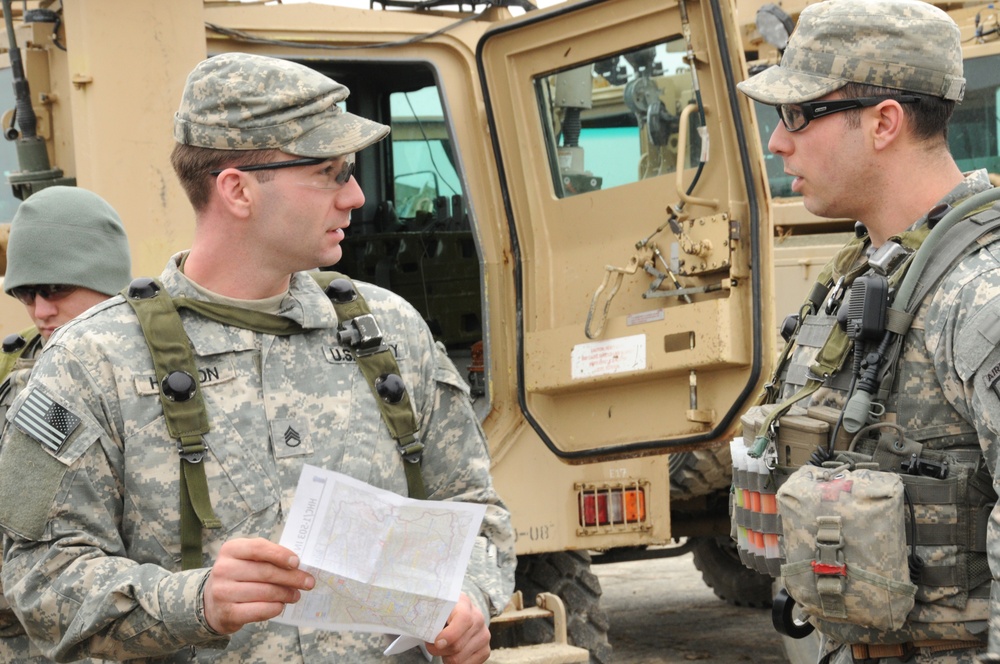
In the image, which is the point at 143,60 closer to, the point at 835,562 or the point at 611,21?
the point at 611,21

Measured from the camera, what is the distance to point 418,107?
555cm

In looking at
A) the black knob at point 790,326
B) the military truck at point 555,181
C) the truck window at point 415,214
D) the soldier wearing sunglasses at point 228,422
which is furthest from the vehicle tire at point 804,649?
the soldier wearing sunglasses at point 228,422

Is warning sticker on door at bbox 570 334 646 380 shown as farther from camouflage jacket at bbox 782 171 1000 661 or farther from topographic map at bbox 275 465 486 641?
topographic map at bbox 275 465 486 641

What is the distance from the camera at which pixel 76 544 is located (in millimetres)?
2119

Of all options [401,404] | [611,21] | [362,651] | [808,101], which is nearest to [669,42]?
[611,21]

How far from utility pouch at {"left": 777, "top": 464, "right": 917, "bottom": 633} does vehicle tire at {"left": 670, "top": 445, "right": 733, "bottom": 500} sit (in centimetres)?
337

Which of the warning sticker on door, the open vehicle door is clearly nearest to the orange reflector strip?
the open vehicle door

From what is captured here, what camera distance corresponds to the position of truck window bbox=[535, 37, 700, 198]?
185 inches

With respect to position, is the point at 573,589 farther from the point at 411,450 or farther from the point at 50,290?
the point at 411,450

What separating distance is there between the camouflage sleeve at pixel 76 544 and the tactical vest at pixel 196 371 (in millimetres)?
93

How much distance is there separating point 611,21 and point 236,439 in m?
2.81

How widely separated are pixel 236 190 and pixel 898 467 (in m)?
1.19

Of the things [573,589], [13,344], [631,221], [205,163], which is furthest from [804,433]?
[573,589]

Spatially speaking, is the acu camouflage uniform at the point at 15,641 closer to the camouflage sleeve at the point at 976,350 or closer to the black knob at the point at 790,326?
the black knob at the point at 790,326
